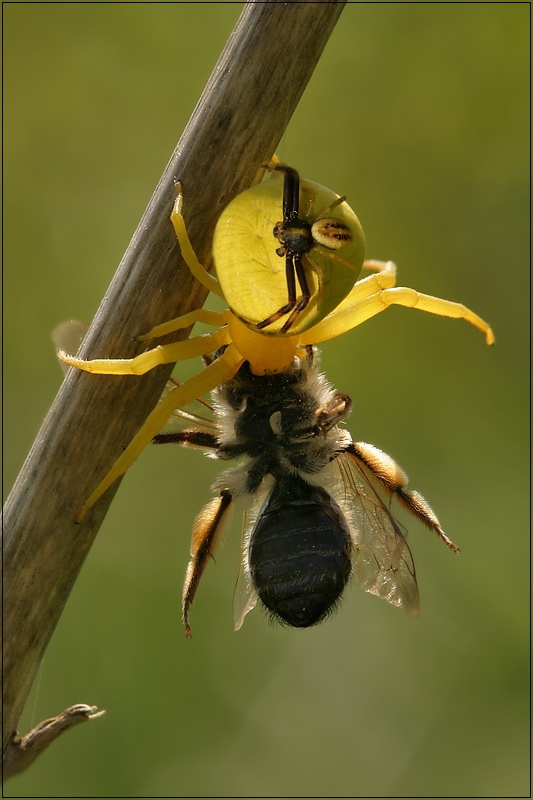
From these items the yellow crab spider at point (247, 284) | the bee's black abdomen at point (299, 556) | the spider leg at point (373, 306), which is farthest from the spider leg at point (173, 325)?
the bee's black abdomen at point (299, 556)

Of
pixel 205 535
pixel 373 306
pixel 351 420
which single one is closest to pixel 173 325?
pixel 373 306

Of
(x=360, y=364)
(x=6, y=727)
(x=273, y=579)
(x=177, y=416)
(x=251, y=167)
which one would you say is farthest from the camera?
(x=360, y=364)

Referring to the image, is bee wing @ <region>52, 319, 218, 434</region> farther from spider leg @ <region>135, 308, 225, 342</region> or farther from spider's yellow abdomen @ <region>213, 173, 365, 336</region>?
spider's yellow abdomen @ <region>213, 173, 365, 336</region>

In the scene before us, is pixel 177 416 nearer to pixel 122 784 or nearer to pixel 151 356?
pixel 151 356

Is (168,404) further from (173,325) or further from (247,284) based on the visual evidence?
(247,284)

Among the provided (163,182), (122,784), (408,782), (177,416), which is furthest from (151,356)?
(408,782)

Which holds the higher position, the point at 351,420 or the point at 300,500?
the point at 351,420
